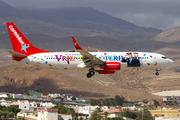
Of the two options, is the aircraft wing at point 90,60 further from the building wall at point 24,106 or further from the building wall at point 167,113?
the building wall at point 24,106

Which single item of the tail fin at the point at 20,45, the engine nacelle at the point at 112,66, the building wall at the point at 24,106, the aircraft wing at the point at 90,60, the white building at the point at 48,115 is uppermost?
the tail fin at the point at 20,45

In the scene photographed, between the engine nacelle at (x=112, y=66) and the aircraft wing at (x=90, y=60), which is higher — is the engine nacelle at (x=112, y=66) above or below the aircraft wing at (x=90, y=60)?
below

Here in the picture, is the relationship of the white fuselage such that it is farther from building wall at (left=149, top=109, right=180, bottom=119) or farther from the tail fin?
building wall at (left=149, top=109, right=180, bottom=119)

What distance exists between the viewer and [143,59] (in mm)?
76125

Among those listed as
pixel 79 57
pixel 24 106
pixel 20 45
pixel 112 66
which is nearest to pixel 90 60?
pixel 79 57

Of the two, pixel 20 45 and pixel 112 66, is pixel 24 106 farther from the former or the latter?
pixel 112 66

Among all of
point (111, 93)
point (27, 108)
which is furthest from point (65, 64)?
point (111, 93)

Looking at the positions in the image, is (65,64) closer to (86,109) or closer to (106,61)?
(106,61)

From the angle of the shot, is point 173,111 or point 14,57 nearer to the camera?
point 14,57

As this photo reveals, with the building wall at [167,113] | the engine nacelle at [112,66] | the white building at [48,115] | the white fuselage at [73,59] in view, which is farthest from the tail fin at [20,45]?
the building wall at [167,113]

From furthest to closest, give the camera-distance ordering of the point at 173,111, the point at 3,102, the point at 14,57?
the point at 3,102 < the point at 173,111 < the point at 14,57

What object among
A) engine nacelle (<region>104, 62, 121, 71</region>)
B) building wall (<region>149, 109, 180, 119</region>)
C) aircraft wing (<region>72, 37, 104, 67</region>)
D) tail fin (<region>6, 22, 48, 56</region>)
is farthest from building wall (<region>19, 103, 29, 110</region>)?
engine nacelle (<region>104, 62, 121, 71</region>)

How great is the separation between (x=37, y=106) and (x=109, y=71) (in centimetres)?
8893

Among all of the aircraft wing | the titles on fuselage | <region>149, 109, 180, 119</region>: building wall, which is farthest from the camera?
<region>149, 109, 180, 119</region>: building wall
